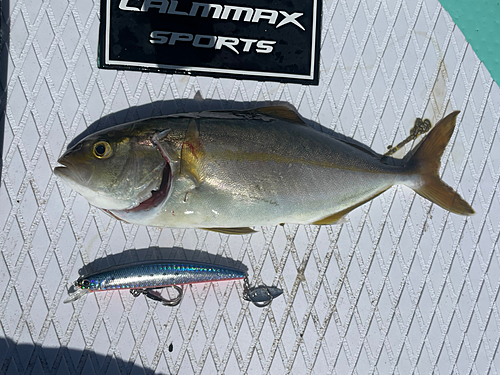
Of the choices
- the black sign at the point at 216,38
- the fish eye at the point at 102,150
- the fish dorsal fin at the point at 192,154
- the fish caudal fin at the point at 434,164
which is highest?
the black sign at the point at 216,38

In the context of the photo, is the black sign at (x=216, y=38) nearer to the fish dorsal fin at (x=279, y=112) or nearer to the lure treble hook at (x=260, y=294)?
the fish dorsal fin at (x=279, y=112)

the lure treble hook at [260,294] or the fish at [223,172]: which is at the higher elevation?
the fish at [223,172]

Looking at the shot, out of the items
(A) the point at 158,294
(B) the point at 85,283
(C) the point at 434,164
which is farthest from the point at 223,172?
(C) the point at 434,164

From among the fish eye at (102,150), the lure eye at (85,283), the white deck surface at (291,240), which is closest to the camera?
the fish eye at (102,150)

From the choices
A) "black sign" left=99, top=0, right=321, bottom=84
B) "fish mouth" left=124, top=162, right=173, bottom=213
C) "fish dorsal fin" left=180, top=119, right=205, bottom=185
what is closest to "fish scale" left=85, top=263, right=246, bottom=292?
"fish mouth" left=124, top=162, right=173, bottom=213

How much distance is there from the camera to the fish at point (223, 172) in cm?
Answer: 162

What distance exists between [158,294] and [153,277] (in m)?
0.15

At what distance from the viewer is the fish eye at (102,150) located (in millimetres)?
1619

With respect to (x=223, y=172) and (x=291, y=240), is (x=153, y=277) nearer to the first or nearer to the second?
(x=223, y=172)

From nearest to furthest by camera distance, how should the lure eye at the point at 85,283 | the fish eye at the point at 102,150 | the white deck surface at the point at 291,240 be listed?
1. the fish eye at the point at 102,150
2. the lure eye at the point at 85,283
3. the white deck surface at the point at 291,240

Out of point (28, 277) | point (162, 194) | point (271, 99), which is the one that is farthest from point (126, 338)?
point (271, 99)

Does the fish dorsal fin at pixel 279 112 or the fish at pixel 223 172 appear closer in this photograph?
the fish at pixel 223 172

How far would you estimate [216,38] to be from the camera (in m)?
2.02

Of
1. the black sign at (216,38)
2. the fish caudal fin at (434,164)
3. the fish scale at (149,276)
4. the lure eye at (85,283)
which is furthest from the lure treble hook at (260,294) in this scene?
the black sign at (216,38)
